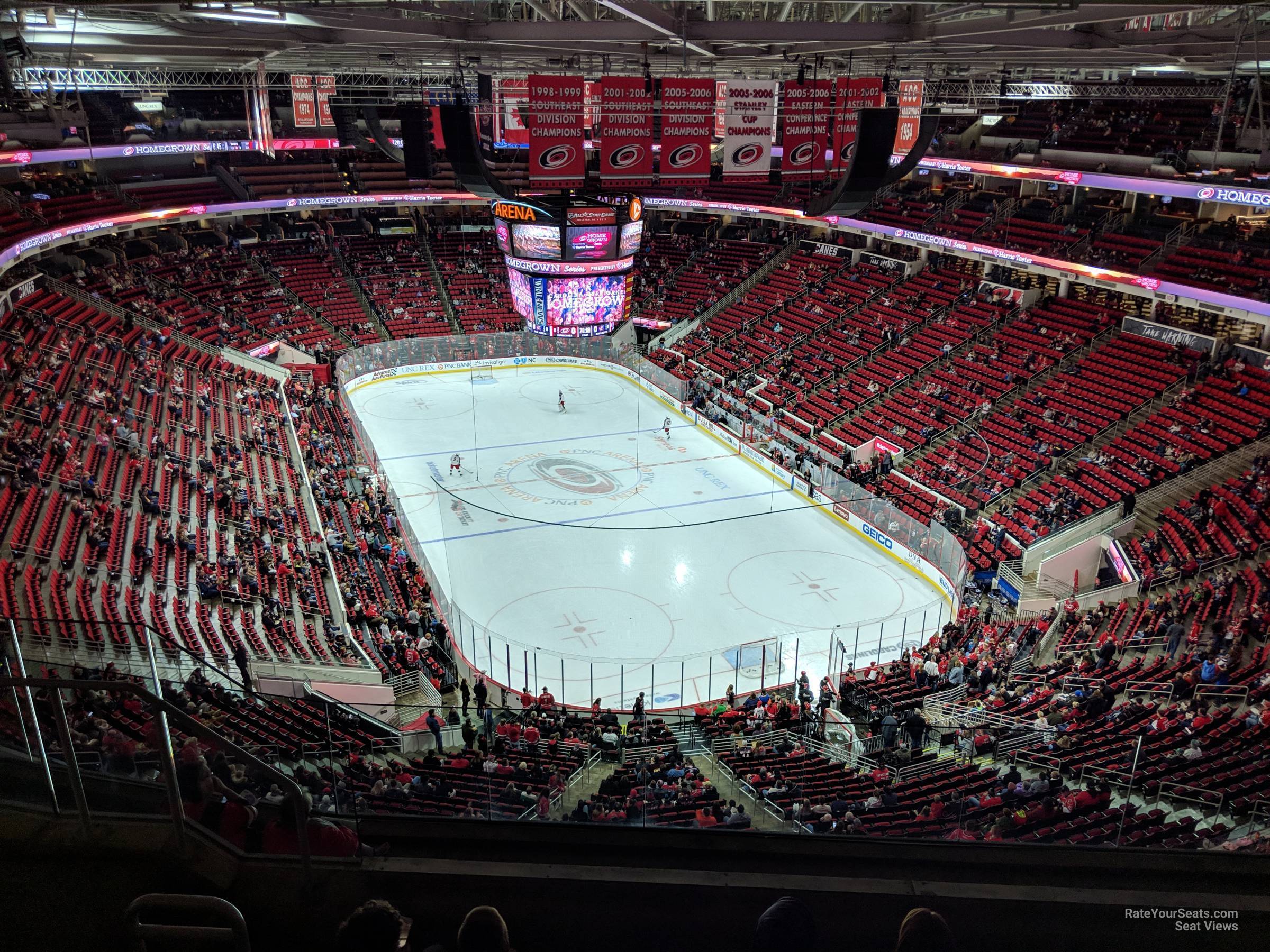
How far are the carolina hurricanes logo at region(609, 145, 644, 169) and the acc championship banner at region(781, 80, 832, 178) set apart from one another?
2166 millimetres

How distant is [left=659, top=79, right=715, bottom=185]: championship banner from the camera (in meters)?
13.0

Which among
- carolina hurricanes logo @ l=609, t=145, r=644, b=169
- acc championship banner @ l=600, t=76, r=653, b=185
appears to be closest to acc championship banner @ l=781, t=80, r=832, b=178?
acc championship banner @ l=600, t=76, r=653, b=185

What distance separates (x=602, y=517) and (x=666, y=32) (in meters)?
13.2

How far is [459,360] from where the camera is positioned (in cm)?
3675

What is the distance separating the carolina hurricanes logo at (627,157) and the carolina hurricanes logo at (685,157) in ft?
1.50

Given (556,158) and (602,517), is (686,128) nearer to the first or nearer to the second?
(556,158)

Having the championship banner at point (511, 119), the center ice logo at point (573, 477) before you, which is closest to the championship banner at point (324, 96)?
the championship banner at point (511, 119)

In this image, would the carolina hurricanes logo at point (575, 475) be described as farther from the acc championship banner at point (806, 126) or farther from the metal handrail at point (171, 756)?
the metal handrail at point (171, 756)

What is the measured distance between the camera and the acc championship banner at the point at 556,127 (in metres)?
13.1

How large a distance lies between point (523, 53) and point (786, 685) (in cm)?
1387

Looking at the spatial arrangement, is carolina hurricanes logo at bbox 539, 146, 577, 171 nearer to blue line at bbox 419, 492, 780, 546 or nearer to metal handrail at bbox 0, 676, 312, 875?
blue line at bbox 419, 492, 780, 546

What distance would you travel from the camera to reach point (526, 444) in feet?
93.5

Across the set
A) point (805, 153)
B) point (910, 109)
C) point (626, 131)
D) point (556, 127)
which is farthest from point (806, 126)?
point (910, 109)

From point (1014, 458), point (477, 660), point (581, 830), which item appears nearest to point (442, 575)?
point (477, 660)
